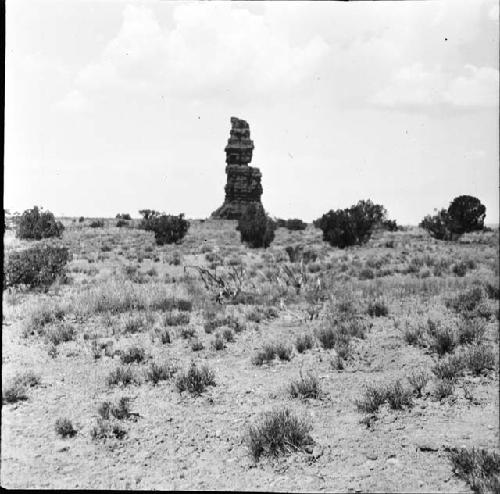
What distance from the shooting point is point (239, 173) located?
68625mm

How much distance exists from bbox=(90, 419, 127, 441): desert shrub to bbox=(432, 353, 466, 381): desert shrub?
5.38 m

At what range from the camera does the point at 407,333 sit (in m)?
10.9

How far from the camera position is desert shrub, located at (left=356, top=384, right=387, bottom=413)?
24.9ft

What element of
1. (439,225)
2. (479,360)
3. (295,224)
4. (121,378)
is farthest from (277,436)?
(295,224)

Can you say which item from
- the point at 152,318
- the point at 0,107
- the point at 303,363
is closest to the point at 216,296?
the point at 152,318

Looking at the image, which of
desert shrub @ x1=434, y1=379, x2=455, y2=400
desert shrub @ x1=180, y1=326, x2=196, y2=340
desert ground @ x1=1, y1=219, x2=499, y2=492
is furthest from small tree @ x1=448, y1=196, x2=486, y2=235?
desert shrub @ x1=434, y1=379, x2=455, y2=400

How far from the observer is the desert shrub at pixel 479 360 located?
893cm

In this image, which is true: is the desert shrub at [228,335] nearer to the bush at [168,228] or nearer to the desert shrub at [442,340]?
the desert shrub at [442,340]

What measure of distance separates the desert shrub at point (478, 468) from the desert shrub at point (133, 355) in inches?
234

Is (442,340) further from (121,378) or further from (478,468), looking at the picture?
(121,378)

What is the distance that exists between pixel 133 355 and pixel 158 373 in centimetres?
121

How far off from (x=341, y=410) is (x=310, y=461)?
1683 mm

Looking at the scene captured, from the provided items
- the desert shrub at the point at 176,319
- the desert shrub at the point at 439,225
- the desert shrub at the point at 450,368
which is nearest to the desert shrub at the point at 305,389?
the desert shrub at the point at 450,368

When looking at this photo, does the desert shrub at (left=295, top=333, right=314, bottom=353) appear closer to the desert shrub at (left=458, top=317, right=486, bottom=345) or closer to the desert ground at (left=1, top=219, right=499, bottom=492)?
the desert ground at (left=1, top=219, right=499, bottom=492)
